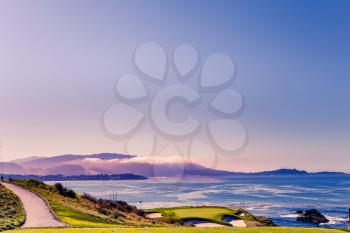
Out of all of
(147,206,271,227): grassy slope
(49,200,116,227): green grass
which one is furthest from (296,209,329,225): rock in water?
(49,200,116,227): green grass

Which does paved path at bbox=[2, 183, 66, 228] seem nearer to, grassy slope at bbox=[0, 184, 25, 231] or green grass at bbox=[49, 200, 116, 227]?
grassy slope at bbox=[0, 184, 25, 231]

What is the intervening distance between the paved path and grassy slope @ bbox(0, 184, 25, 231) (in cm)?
70

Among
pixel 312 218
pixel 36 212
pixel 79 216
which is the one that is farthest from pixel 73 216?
pixel 312 218

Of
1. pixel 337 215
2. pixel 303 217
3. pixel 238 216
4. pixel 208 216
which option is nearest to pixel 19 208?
pixel 208 216

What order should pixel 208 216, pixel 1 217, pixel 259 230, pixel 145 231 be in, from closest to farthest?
pixel 145 231 → pixel 259 230 → pixel 1 217 → pixel 208 216

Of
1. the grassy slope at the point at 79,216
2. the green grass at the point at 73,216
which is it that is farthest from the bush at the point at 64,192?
the green grass at the point at 73,216

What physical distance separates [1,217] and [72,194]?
30139mm

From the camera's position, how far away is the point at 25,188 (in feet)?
226

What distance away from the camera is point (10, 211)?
4447 cm

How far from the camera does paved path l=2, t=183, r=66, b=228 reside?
35812 mm

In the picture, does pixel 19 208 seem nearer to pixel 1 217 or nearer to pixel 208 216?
pixel 1 217

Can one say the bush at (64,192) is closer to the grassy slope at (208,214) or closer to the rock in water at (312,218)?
the grassy slope at (208,214)

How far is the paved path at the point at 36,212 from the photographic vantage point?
3581 centimetres

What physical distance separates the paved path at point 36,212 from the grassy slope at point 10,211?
70 cm
